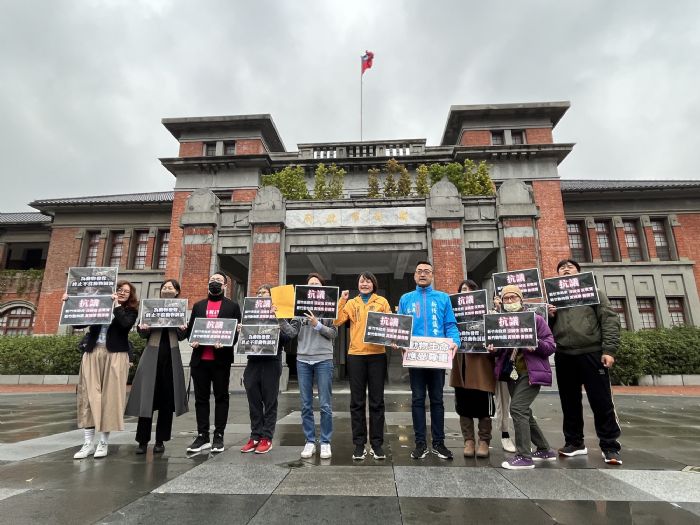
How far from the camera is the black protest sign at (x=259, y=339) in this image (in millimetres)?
4727

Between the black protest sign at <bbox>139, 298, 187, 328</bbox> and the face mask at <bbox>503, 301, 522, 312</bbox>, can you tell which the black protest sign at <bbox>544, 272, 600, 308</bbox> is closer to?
the face mask at <bbox>503, 301, 522, 312</bbox>

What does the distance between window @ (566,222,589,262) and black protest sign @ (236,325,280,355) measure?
21.7m

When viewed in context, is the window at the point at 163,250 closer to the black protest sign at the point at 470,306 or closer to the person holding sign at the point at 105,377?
the person holding sign at the point at 105,377

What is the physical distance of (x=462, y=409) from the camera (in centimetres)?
445

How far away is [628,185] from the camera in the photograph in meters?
23.2

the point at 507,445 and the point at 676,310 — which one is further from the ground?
the point at 676,310

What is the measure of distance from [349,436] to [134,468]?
281 cm

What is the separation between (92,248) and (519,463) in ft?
90.2

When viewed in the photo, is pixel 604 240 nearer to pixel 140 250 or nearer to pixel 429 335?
pixel 429 335

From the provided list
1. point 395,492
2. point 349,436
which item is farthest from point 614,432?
point 349,436

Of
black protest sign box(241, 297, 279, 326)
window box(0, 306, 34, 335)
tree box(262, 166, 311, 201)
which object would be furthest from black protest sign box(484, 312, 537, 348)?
window box(0, 306, 34, 335)

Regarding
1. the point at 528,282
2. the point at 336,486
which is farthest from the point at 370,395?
the point at 528,282

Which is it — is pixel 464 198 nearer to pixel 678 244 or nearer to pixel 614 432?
pixel 614 432

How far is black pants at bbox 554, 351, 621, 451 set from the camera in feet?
13.9
